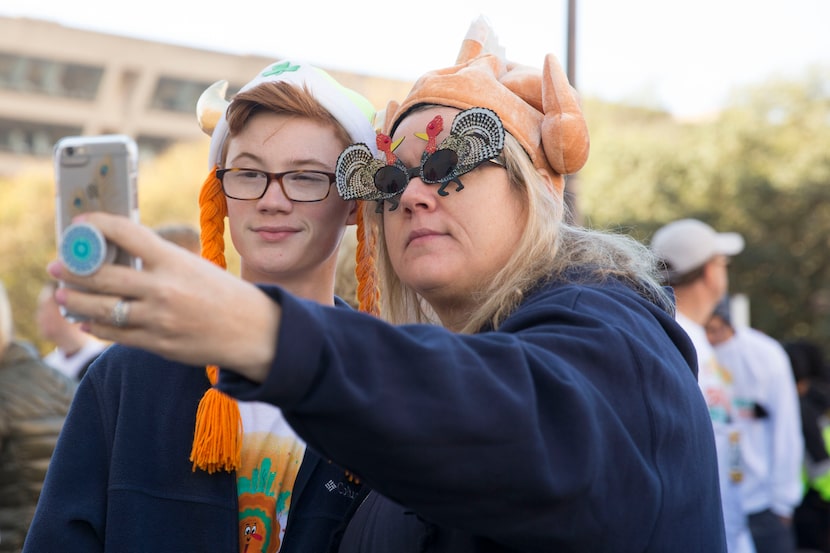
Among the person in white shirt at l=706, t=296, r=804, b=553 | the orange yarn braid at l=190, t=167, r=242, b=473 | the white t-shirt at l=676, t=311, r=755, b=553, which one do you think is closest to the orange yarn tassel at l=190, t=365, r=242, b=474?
the orange yarn braid at l=190, t=167, r=242, b=473

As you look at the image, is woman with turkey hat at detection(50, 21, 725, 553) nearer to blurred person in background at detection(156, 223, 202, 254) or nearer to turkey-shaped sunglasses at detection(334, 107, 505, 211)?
turkey-shaped sunglasses at detection(334, 107, 505, 211)

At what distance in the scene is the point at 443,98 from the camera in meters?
2.16

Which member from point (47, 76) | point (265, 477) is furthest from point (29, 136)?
point (265, 477)

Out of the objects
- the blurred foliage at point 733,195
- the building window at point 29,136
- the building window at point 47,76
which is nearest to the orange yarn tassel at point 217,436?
the blurred foliage at point 733,195

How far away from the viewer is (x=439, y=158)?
81.4 inches

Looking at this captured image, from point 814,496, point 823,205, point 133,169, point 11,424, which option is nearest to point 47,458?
point 11,424

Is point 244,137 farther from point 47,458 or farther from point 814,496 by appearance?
point 814,496

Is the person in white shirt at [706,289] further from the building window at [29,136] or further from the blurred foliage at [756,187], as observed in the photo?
the building window at [29,136]

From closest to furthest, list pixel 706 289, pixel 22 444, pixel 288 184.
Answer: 1. pixel 288 184
2. pixel 22 444
3. pixel 706 289

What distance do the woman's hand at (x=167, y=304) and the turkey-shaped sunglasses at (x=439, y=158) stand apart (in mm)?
861

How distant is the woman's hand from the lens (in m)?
1.22

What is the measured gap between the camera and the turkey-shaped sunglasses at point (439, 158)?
80.4 inches

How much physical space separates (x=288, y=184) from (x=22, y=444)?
2.31m

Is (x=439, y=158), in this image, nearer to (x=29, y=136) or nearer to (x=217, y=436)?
(x=217, y=436)
